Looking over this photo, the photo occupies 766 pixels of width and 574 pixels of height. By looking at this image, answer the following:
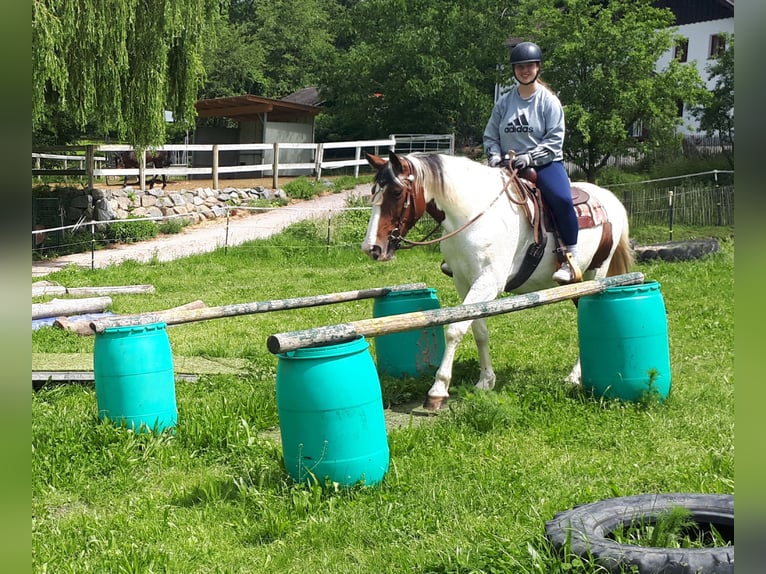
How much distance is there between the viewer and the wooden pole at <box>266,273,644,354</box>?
14.2 ft

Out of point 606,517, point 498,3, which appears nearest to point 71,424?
point 606,517

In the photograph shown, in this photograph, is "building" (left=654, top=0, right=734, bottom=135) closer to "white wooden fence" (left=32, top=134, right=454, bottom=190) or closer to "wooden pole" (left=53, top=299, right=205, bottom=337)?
"white wooden fence" (left=32, top=134, right=454, bottom=190)

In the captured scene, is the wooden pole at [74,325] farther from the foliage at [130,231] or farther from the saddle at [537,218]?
the foliage at [130,231]

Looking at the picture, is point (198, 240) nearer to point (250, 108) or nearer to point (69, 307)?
point (69, 307)

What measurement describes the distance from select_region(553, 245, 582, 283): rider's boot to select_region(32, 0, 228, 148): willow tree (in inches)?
480

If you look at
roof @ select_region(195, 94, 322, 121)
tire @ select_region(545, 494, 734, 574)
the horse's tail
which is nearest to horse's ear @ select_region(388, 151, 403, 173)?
the horse's tail

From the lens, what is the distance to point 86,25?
16.7 metres

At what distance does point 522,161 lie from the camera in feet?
21.5

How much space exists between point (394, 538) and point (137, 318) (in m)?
2.99

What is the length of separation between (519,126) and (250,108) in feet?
86.7

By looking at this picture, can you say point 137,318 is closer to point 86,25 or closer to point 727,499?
point 727,499

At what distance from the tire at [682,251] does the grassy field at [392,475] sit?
6.13m

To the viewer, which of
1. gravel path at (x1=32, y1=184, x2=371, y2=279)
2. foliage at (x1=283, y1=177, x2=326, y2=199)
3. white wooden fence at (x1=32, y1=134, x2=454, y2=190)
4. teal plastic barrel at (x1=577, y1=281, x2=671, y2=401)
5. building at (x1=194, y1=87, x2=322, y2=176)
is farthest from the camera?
building at (x1=194, y1=87, x2=322, y2=176)
